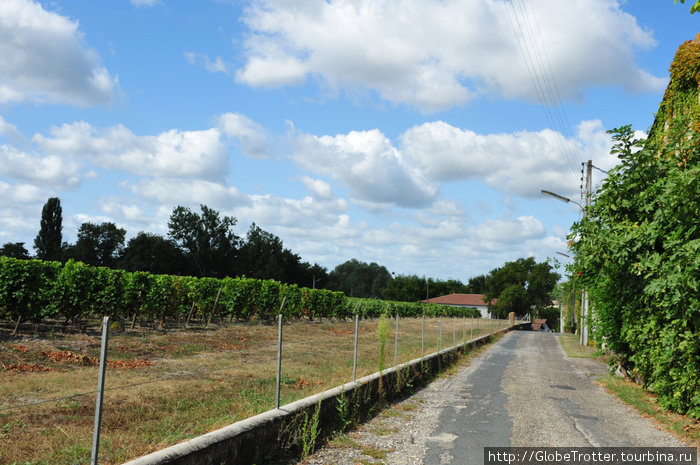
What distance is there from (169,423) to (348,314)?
40299 mm

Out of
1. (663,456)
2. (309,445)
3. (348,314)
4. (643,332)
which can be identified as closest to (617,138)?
(643,332)

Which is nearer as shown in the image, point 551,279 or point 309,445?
point 309,445

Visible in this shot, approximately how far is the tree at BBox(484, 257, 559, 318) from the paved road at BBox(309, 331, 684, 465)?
79242 millimetres

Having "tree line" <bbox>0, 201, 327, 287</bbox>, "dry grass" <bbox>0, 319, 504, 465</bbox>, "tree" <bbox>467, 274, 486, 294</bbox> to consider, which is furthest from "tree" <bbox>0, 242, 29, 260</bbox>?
"tree" <bbox>467, 274, 486, 294</bbox>

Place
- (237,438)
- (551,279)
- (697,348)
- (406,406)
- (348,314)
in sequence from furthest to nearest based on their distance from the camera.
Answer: (551,279) < (348,314) < (406,406) < (697,348) < (237,438)

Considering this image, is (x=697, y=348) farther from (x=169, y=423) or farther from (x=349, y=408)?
(x=169, y=423)

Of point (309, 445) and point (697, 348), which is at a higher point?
point (697, 348)

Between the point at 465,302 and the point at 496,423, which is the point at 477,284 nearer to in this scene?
the point at 465,302

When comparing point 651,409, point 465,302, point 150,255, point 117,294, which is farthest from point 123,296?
point 465,302

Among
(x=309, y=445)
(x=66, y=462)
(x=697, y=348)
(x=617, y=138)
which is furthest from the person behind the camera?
(x=617, y=138)

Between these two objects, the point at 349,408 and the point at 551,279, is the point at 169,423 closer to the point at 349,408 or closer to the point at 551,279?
the point at 349,408

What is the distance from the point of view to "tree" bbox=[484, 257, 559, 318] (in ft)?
294

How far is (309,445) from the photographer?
6.39m

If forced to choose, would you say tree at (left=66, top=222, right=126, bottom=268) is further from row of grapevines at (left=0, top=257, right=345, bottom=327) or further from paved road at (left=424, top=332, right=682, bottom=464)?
paved road at (left=424, top=332, right=682, bottom=464)
